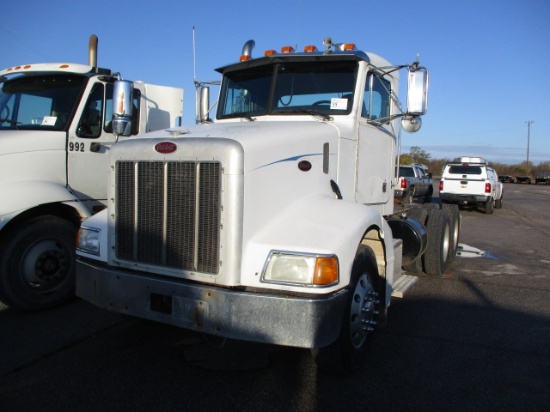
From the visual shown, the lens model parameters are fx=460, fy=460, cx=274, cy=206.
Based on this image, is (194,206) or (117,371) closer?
(194,206)

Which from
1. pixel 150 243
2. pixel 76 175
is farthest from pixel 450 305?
pixel 76 175

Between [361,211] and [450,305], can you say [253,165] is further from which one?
[450,305]

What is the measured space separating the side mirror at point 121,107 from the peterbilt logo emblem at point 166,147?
1670 millimetres

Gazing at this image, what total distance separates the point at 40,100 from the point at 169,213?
3.42 metres

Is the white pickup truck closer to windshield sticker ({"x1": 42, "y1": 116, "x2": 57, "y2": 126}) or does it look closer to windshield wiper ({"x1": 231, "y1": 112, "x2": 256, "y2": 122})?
windshield wiper ({"x1": 231, "y1": 112, "x2": 256, "y2": 122})

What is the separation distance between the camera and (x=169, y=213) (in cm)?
326

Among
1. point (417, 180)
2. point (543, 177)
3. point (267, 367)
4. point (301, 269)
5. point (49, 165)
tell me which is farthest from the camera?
point (543, 177)

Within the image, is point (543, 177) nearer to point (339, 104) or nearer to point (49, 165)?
Result: point (339, 104)

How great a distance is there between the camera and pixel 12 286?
4.75 metres

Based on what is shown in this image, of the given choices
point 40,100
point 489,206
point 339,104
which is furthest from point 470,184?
point 40,100

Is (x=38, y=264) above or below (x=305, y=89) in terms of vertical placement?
below

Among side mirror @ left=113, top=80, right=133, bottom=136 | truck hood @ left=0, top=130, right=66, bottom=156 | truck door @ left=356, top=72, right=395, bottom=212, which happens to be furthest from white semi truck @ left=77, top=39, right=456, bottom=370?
truck hood @ left=0, top=130, right=66, bottom=156

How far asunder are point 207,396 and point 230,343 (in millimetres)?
954

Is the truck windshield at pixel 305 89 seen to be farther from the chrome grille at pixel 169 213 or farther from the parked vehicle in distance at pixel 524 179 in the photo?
the parked vehicle in distance at pixel 524 179
